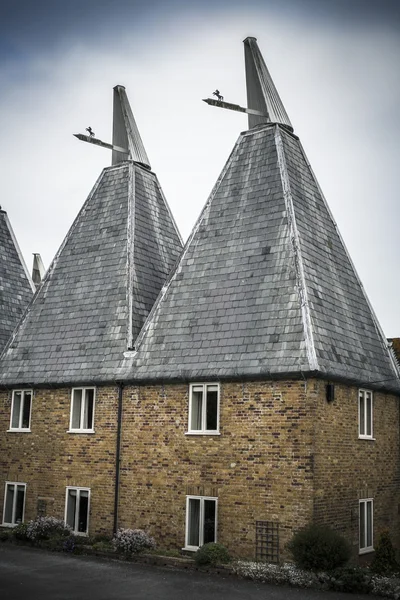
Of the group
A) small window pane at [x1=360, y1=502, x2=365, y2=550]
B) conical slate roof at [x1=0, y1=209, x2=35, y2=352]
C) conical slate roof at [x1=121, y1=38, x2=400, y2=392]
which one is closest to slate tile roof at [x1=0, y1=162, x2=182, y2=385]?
conical slate roof at [x1=121, y1=38, x2=400, y2=392]

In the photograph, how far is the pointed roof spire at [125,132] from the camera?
2692 cm

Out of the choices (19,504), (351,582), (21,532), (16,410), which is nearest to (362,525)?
(351,582)

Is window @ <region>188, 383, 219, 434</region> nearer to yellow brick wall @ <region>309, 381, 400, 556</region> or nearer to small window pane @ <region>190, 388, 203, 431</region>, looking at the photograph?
small window pane @ <region>190, 388, 203, 431</region>

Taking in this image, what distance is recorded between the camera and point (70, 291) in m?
24.0

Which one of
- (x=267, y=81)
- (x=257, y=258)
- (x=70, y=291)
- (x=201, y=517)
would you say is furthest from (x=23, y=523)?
(x=267, y=81)

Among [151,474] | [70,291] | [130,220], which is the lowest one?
[151,474]

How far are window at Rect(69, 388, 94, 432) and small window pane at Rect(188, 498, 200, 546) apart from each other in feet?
13.6

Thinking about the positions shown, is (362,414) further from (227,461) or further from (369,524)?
(227,461)

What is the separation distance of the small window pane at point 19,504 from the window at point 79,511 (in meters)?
2.03

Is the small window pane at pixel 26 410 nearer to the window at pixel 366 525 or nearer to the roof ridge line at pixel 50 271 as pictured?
the roof ridge line at pixel 50 271

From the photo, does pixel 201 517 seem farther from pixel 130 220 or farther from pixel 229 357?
pixel 130 220

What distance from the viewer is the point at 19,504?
2238 centimetres

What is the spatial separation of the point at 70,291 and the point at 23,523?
7.64 meters

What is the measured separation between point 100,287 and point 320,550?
11497 millimetres
